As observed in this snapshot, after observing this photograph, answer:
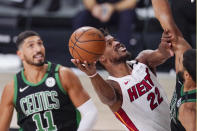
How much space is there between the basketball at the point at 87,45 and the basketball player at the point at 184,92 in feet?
1.79

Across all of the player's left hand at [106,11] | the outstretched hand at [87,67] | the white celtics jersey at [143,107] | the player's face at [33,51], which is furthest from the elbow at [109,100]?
the player's left hand at [106,11]

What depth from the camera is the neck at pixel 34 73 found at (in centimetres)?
443

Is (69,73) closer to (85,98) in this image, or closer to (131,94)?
(85,98)

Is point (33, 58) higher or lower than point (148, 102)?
higher

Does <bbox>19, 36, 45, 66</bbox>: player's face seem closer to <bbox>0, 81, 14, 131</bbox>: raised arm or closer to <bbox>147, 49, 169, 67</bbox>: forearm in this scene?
<bbox>0, 81, 14, 131</bbox>: raised arm

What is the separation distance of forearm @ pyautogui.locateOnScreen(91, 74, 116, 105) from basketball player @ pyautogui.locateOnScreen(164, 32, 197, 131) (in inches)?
19.7

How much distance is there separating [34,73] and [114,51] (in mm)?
737

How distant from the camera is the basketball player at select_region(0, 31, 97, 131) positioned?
431 cm

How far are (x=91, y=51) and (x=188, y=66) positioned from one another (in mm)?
877

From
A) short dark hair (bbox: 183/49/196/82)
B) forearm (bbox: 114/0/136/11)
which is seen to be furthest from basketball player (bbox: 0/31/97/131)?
forearm (bbox: 114/0/136/11)

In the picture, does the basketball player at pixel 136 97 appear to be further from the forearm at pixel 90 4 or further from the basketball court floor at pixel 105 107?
Result: the forearm at pixel 90 4

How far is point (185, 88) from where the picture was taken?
3.69 metres

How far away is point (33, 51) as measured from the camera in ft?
14.6

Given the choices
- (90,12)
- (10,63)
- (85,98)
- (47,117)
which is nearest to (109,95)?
(85,98)
